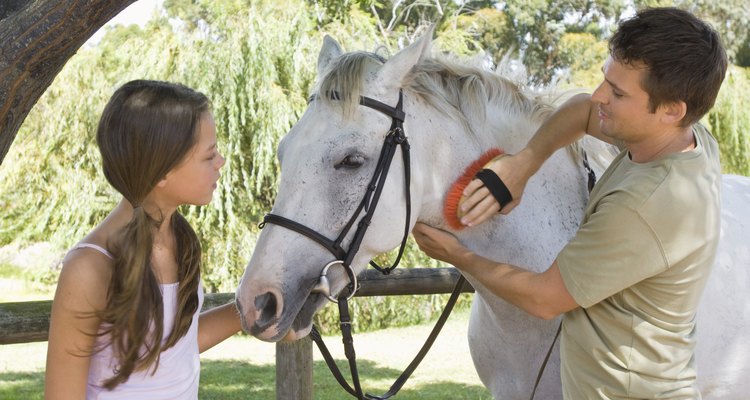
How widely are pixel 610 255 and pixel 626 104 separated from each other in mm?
376

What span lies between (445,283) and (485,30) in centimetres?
2236

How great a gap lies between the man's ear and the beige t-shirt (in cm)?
9

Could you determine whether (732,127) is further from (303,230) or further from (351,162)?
(303,230)

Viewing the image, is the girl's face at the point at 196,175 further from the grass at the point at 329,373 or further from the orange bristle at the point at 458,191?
the grass at the point at 329,373

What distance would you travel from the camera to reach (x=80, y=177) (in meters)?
10.6

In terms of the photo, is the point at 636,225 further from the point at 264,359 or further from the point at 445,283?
the point at 264,359

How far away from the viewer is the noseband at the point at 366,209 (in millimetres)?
2189

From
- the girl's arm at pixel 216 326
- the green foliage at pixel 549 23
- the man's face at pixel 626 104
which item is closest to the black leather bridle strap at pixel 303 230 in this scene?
the girl's arm at pixel 216 326

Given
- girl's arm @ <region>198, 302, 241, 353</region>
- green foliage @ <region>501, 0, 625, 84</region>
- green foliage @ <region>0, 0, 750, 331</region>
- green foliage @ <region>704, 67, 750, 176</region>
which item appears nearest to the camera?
girl's arm @ <region>198, 302, 241, 353</region>

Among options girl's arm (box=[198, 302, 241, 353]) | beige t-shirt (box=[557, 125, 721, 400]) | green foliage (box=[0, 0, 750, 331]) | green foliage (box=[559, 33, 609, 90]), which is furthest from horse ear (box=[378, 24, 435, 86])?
green foliage (box=[559, 33, 609, 90])

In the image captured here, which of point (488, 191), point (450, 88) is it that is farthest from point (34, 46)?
point (488, 191)

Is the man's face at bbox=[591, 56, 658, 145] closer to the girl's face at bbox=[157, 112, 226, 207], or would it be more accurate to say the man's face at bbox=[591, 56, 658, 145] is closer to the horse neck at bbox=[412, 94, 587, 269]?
the horse neck at bbox=[412, 94, 587, 269]

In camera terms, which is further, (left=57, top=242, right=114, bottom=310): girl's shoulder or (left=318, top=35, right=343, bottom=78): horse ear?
(left=318, top=35, right=343, bottom=78): horse ear

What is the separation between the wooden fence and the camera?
11.1 feet
